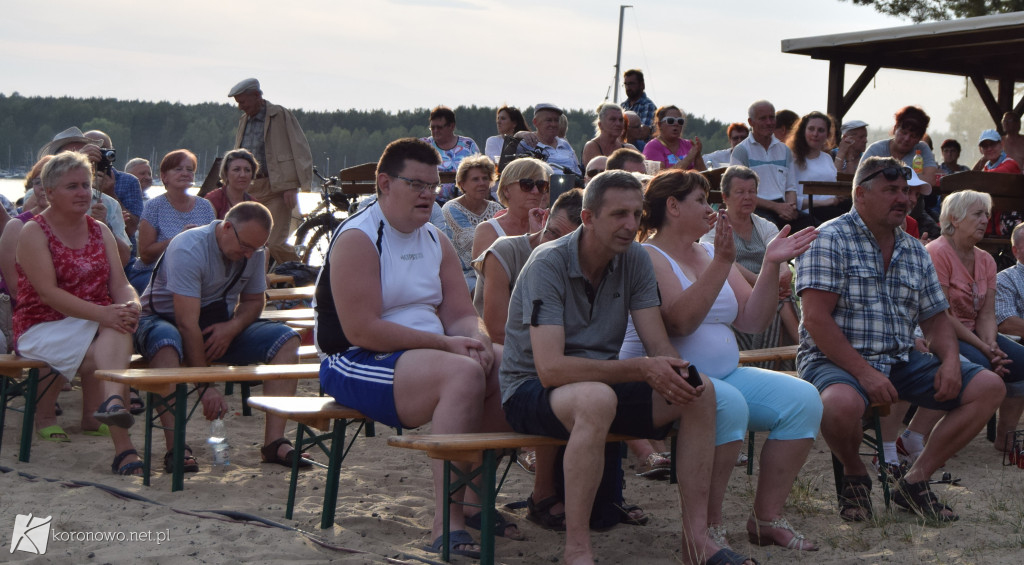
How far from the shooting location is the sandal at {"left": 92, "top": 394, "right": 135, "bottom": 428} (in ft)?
15.4

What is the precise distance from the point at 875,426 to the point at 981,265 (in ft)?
6.23

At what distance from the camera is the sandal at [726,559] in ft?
11.6

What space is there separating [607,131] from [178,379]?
4.88 meters

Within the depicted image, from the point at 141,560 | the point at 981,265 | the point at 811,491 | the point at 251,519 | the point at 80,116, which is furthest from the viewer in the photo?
the point at 80,116

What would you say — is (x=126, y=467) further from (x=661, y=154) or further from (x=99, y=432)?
(x=661, y=154)

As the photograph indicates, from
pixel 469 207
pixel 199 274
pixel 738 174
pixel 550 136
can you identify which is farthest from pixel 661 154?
pixel 199 274

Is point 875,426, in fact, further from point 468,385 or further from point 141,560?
point 141,560

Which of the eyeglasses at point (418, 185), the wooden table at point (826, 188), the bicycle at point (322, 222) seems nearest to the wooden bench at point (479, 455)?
the eyeglasses at point (418, 185)

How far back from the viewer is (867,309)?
175 inches

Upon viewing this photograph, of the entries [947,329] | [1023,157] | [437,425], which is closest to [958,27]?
[1023,157]

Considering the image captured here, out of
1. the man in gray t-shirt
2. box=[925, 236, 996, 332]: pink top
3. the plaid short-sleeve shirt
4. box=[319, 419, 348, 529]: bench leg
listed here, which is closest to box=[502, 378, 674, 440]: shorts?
box=[319, 419, 348, 529]: bench leg

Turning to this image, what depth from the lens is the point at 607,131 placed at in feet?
27.9

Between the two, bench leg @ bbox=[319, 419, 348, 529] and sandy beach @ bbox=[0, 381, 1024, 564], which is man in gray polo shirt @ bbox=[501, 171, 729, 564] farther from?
bench leg @ bbox=[319, 419, 348, 529]

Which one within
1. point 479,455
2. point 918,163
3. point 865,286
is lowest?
point 479,455
